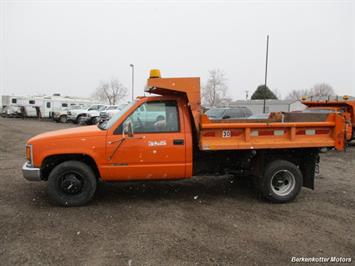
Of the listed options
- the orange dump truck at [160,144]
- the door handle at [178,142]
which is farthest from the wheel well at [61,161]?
the door handle at [178,142]

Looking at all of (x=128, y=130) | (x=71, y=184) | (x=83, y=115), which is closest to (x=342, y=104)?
(x=128, y=130)

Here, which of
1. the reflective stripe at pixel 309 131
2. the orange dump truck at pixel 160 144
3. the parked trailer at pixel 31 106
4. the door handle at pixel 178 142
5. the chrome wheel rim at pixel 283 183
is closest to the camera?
the orange dump truck at pixel 160 144

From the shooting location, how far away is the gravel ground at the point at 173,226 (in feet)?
11.2

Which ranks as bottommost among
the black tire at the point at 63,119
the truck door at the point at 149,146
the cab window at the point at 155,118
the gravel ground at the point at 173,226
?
the gravel ground at the point at 173,226

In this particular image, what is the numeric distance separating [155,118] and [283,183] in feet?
Answer: 8.82

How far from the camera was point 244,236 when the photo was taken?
391cm

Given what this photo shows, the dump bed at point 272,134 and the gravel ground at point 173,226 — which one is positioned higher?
the dump bed at point 272,134

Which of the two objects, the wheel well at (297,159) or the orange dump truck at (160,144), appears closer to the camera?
the orange dump truck at (160,144)

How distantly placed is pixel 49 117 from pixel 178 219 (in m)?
31.8

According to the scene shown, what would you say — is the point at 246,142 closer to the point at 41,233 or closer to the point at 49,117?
the point at 41,233

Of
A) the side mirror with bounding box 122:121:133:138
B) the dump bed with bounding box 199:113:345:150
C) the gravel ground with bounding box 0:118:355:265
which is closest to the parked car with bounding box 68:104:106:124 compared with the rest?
the gravel ground with bounding box 0:118:355:265

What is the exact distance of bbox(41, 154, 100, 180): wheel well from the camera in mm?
4859

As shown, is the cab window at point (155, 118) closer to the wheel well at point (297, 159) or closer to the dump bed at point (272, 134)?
the dump bed at point (272, 134)

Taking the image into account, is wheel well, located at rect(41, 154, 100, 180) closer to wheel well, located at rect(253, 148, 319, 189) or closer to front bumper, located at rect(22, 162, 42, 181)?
front bumper, located at rect(22, 162, 42, 181)
